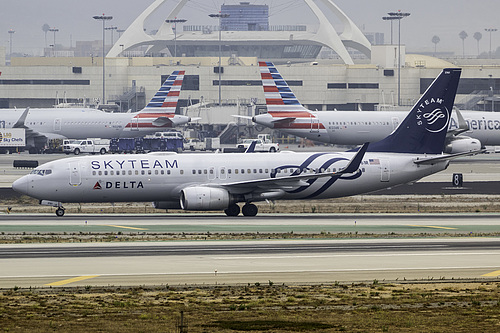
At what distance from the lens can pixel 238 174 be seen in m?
57.4

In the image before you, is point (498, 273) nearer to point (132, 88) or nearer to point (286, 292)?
point (286, 292)

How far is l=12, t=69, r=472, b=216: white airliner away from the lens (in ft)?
182

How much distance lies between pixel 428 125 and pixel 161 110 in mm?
74093

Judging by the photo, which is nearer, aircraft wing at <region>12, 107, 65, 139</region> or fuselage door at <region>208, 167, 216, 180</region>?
fuselage door at <region>208, 167, 216, 180</region>

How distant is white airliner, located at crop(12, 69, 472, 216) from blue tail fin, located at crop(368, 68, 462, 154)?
7 cm

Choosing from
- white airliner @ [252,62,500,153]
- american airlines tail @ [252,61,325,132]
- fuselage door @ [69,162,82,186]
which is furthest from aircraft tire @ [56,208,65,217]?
american airlines tail @ [252,61,325,132]

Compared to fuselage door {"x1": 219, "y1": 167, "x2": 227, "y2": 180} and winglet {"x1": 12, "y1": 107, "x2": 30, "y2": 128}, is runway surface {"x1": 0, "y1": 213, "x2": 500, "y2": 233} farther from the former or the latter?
winglet {"x1": 12, "y1": 107, "x2": 30, "y2": 128}

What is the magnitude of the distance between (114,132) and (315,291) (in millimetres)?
101759

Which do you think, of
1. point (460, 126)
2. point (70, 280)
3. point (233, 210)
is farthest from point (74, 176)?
point (460, 126)

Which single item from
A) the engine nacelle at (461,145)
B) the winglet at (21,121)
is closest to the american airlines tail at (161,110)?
the winglet at (21,121)

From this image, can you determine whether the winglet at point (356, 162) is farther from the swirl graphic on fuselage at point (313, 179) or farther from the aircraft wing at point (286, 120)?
the aircraft wing at point (286, 120)

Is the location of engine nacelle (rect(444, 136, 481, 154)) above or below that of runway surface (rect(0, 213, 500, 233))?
above

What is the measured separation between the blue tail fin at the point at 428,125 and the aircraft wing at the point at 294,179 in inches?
180

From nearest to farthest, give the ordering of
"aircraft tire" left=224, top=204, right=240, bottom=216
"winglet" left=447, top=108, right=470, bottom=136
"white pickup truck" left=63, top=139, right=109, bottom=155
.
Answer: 1. "aircraft tire" left=224, top=204, right=240, bottom=216
2. "winglet" left=447, top=108, right=470, bottom=136
3. "white pickup truck" left=63, top=139, right=109, bottom=155
